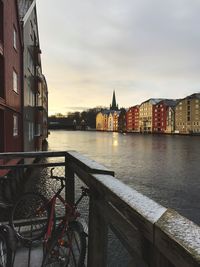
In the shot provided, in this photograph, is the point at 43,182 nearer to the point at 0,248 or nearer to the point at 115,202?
the point at 0,248

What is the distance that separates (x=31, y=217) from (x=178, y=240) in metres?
4.10

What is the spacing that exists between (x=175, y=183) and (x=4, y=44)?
12.6 metres

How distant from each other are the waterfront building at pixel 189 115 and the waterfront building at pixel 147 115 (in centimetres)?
2228

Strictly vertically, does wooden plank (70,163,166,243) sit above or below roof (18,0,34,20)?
below

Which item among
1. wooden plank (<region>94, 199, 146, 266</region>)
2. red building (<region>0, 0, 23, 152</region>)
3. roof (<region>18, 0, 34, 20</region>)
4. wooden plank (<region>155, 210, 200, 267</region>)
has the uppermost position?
roof (<region>18, 0, 34, 20</region>)

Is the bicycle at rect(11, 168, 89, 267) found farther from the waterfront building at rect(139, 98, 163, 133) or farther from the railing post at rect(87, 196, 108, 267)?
the waterfront building at rect(139, 98, 163, 133)

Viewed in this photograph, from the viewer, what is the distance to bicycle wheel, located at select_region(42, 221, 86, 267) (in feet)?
12.3

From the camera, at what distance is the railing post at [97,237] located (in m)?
2.84

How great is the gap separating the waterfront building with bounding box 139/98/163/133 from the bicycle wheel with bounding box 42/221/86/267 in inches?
5750

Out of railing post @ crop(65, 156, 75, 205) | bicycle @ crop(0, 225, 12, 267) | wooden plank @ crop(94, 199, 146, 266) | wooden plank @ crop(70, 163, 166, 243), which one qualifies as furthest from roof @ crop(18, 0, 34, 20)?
wooden plank @ crop(94, 199, 146, 266)

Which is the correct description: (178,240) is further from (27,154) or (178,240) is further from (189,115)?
(189,115)

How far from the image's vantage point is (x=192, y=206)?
12469 mm

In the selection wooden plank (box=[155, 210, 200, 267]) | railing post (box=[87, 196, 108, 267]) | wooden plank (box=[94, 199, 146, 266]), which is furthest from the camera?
railing post (box=[87, 196, 108, 267])

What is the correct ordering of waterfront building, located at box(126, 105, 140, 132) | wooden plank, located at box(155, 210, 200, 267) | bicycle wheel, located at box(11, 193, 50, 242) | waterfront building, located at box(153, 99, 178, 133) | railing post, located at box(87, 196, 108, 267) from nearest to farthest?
1. wooden plank, located at box(155, 210, 200, 267)
2. railing post, located at box(87, 196, 108, 267)
3. bicycle wheel, located at box(11, 193, 50, 242)
4. waterfront building, located at box(153, 99, 178, 133)
5. waterfront building, located at box(126, 105, 140, 132)
